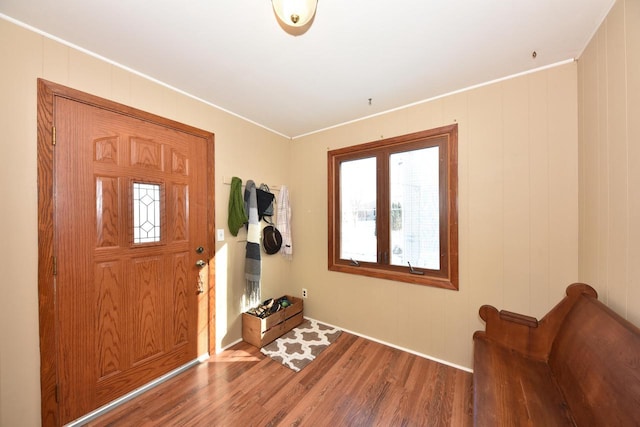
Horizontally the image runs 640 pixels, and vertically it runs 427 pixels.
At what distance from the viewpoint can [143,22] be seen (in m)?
1.33

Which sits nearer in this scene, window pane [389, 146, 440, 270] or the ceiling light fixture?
the ceiling light fixture

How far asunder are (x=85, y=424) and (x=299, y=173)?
2766mm

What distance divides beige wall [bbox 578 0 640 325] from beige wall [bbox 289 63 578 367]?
0.12 m

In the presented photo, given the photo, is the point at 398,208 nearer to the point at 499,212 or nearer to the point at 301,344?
the point at 499,212

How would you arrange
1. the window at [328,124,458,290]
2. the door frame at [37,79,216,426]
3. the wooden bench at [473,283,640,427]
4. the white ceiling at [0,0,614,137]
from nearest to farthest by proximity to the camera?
the wooden bench at [473,283,640,427] < the white ceiling at [0,0,614,137] < the door frame at [37,79,216,426] < the window at [328,124,458,290]

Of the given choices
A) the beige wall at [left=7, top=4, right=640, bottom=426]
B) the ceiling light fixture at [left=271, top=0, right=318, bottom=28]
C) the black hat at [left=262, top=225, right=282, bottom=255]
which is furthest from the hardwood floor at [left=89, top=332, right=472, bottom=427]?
the ceiling light fixture at [left=271, top=0, right=318, bottom=28]

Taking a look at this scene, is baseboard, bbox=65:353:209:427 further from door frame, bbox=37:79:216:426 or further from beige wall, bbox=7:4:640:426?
beige wall, bbox=7:4:640:426

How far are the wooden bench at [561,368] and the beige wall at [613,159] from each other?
173 mm

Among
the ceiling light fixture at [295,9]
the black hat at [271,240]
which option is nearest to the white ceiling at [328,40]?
the ceiling light fixture at [295,9]

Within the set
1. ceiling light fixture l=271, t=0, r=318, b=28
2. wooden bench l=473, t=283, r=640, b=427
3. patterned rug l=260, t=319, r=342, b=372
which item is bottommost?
patterned rug l=260, t=319, r=342, b=372

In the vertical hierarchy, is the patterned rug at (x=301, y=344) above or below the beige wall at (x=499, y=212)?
below

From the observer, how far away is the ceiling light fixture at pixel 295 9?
1013 millimetres

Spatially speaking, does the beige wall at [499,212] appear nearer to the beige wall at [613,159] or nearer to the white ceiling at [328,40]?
the beige wall at [613,159]

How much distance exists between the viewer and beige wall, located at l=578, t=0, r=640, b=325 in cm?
110
